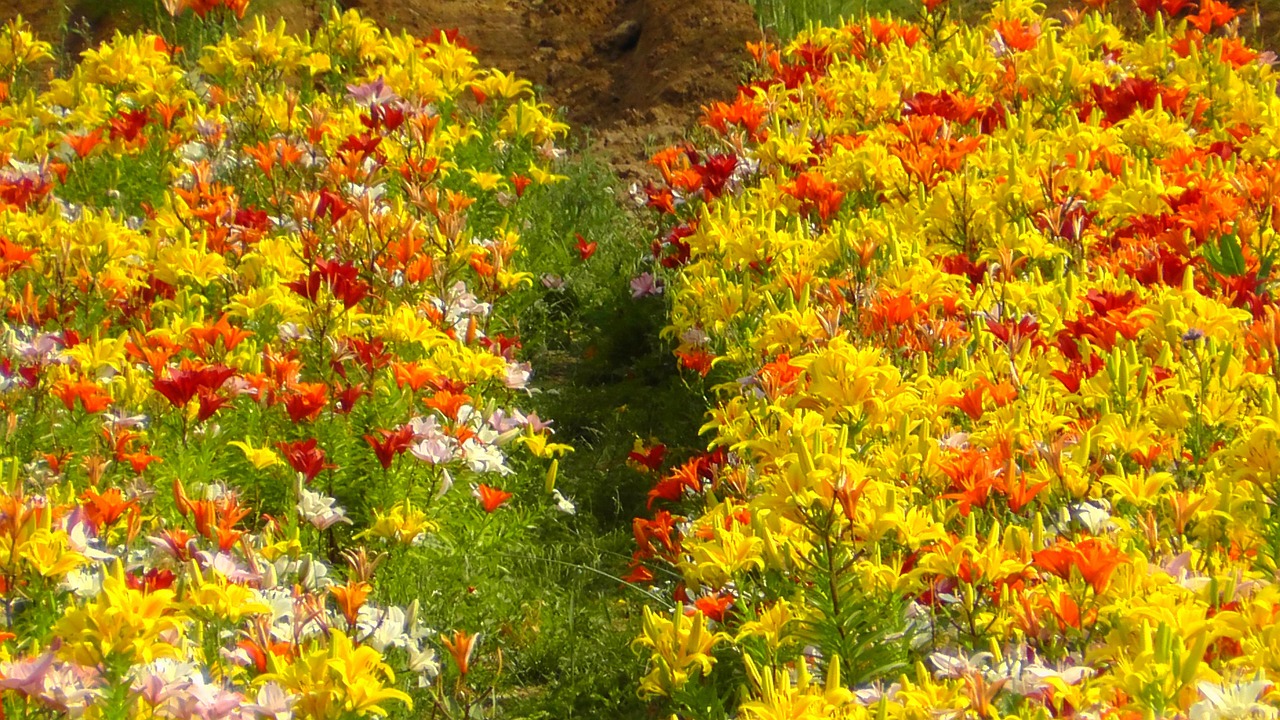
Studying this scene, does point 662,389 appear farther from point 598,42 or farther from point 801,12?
point 598,42

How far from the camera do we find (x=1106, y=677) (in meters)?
1.97

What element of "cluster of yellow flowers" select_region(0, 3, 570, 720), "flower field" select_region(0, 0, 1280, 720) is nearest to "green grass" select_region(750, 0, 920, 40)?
"flower field" select_region(0, 0, 1280, 720)

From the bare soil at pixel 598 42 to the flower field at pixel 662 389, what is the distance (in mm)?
900

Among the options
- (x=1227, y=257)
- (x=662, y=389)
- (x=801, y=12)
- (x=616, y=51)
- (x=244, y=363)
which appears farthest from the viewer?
(x=616, y=51)

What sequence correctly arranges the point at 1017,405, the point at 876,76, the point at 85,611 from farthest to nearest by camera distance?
the point at 876,76 → the point at 1017,405 → the point at 85,611

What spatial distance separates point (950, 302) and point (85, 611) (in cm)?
217

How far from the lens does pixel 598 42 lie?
27.9ft

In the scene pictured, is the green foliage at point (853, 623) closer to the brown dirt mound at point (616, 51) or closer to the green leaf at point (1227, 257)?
the green leaf at point (1227, 257)

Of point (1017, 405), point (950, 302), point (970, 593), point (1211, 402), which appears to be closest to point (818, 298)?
point (950, 302)

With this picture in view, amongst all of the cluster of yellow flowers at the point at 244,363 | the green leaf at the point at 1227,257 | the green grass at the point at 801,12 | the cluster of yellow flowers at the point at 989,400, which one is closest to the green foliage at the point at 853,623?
the cluster of yellow flowers at the point at 989,400

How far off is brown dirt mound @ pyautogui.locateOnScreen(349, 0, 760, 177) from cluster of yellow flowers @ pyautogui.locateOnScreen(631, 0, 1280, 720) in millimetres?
2043

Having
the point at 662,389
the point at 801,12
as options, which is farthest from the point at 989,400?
the point at 801,12

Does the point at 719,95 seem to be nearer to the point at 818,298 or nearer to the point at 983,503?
the point at 818,298

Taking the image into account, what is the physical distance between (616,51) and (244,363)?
4973mm
